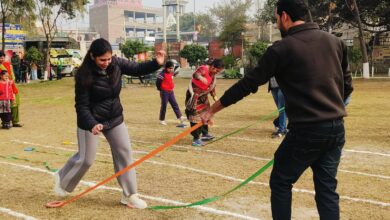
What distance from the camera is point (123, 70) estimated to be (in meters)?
5.06

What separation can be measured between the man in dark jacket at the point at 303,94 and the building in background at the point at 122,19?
157793 millimetres

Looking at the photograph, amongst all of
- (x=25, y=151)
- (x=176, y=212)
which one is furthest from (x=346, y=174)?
(x=25, y=151)

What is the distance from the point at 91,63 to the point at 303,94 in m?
2.44

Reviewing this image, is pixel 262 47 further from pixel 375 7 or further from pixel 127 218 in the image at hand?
pixel 127 218

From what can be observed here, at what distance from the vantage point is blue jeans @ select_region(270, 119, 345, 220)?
130 inches

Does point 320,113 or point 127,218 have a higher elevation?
point 320,113

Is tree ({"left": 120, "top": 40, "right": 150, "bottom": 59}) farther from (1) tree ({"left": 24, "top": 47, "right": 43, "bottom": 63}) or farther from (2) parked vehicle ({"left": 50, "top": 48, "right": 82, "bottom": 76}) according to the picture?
(1) tree ({"left": 24, "top": 47, "right": 43, "bottom": 63})

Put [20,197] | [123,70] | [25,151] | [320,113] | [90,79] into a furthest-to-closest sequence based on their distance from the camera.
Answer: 1. [25,151]
2. [20,197]
3. [123,70]
4. [90,79]
5. [320,113]

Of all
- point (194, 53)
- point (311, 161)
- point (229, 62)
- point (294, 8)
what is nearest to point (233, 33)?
point (194, 53)

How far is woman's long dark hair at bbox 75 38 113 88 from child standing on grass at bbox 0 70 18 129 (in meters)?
6.93

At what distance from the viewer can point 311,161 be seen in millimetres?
3396

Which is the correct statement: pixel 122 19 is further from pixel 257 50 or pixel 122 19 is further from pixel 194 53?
pixel 257 50

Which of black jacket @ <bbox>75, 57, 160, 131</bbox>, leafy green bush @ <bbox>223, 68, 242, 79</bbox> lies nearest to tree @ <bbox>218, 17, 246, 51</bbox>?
leafy green bush @ <bbox>223, 68, 242, 79</bbox>

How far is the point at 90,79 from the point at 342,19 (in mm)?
32278
